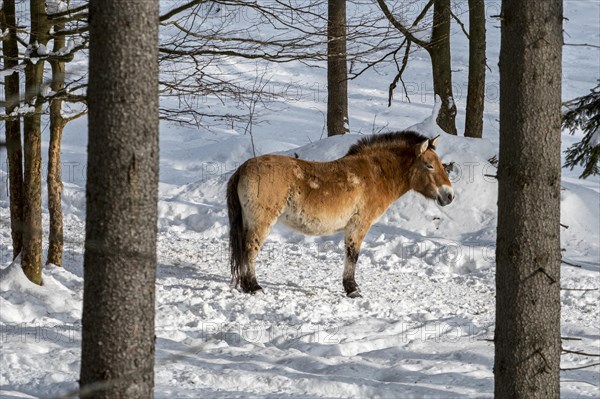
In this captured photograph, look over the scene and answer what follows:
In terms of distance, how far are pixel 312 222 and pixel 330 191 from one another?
1.51ft

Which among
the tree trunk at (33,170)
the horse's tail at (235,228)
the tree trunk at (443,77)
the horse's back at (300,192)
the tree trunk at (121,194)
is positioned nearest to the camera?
the tree trunk at (121,194)

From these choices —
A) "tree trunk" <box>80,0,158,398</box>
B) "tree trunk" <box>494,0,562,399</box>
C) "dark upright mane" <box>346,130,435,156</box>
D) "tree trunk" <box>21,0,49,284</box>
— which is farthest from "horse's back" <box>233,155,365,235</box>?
"tree trunk" <box>80,0,158,398</box>

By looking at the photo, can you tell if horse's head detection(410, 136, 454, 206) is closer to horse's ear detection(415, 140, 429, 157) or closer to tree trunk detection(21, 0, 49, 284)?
horse's ear detection(415, 140, 429, 157)

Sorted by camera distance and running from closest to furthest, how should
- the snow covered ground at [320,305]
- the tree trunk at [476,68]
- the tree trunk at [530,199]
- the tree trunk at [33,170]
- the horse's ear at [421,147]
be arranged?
the tree trunk at [530,199]
the snow covered ground at [320,305]
the tree trunk at [33,170]
the horse's ear at [421,147]
the tree trunk at [476,68]

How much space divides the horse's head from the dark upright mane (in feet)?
0.68

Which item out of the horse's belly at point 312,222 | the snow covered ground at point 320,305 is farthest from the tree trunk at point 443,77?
the horse's belly at point 312,222

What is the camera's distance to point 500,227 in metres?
5.19

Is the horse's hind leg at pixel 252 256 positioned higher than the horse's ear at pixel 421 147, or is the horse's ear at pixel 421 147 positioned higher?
the horse's ear at pixel 421 147

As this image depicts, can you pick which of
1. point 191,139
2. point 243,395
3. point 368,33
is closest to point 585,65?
point 191,139

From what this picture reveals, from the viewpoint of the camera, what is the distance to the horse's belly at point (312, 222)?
35.1 ft

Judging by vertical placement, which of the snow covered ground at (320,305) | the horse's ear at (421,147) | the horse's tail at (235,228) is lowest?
the snow covered ground at (320,305)

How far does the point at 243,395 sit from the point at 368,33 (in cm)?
475

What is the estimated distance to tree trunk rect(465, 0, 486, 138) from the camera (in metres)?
15.7

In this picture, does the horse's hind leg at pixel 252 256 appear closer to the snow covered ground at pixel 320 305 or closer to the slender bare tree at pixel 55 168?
the snow covered ground at pixel 320 305
